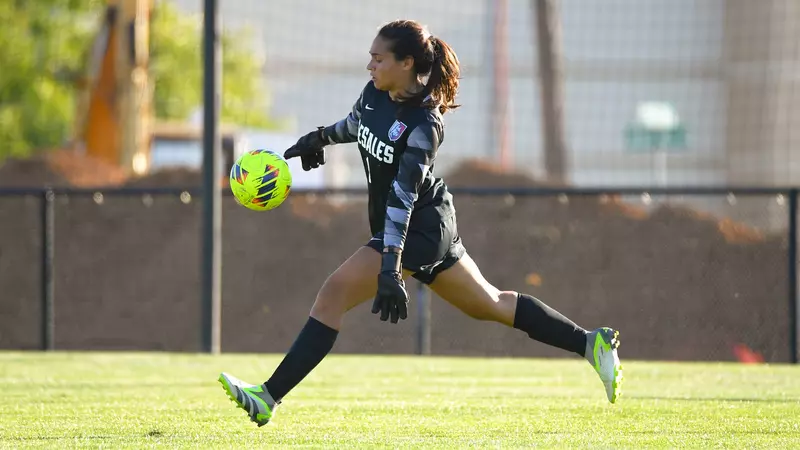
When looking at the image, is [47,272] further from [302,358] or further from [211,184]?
[302,358]

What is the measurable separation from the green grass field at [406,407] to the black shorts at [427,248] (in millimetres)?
816

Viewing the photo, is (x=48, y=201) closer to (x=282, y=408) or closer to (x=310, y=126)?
(x=282, y=408)

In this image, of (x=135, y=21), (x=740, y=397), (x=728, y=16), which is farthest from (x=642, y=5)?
(x=740, y=397)

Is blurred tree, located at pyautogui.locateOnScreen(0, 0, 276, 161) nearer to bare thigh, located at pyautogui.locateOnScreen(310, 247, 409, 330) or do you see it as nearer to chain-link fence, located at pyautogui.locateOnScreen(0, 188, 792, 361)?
chain-link fence, located at pyautogui.locateOnScreen(0, 188, 792, 361)

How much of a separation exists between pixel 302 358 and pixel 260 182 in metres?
1.09

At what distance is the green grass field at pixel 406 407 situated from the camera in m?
6.64

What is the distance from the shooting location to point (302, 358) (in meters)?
6.90

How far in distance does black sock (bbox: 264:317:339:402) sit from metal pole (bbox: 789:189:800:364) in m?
7.61

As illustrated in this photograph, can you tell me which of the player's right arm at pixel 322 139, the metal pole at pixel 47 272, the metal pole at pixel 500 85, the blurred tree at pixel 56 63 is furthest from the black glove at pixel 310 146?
the metal pole at pixel 500 85

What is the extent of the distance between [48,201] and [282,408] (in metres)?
7.01

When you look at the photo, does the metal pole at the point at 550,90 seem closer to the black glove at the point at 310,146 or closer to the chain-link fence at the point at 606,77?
the chain-link fence at the point at 606,77

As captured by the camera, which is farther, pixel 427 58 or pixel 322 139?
pixel 322 139

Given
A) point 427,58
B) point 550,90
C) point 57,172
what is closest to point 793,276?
point 427,58

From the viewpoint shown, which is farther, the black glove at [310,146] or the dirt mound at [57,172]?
the dirt mound at [57,172]
